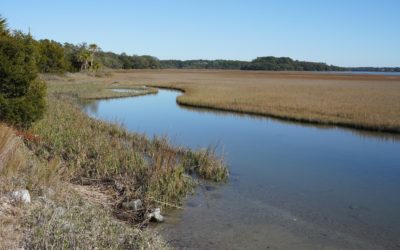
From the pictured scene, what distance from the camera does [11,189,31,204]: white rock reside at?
22.5 ft

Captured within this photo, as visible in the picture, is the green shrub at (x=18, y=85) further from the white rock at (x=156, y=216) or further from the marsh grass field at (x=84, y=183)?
the white rock at (x=156, y=216)

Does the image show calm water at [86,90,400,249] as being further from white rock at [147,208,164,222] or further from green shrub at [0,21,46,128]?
green shrub at [0,21,46,128]

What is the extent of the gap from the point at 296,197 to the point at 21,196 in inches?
296

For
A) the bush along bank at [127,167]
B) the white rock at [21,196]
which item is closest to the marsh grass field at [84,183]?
the bush along bank at [127,167]

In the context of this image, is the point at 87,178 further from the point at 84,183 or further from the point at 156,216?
the point at 156,216

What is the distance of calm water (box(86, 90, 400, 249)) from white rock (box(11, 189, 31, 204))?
2.87 metres

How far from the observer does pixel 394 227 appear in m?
9.92

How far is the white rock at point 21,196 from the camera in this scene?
270 inches

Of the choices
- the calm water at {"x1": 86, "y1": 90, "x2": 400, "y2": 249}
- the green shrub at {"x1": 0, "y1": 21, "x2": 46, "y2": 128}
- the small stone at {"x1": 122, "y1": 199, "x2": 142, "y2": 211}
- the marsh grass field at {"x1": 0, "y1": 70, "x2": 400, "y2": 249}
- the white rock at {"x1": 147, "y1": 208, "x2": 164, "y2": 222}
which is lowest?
the calm water at {"x1": 86, "y1": 90, "x2": 400, "y2": 249}

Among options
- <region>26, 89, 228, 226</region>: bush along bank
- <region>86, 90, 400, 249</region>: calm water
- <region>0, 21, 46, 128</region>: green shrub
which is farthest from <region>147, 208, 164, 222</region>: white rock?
<region>0, 21, 46, 128</region>: green shrub

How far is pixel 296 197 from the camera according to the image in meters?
12.1

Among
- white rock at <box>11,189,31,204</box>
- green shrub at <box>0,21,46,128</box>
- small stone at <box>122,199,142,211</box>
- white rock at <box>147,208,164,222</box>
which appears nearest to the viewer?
white rock at <box>11,189,31,204</box>

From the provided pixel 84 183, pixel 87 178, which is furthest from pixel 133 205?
pixel 87 178

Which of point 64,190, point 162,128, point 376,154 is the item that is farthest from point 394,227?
point 162,128
